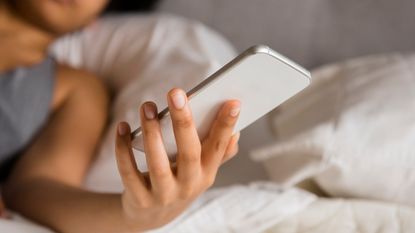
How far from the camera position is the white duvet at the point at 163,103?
78 centimetres

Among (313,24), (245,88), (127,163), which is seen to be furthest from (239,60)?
(313,24)

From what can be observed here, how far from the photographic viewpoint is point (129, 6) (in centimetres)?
139

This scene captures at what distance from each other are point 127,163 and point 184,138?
7cm

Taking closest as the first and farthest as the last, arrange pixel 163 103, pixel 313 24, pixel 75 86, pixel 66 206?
1. pixel 66 206
2. pixel 163 103
3. pixel 75 86
4. pixel 313 24

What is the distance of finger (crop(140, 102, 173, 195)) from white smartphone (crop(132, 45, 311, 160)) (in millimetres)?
11

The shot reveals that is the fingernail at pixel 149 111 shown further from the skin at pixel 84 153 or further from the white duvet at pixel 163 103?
the white duvet at pixel 163 103

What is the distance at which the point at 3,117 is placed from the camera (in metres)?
0.96

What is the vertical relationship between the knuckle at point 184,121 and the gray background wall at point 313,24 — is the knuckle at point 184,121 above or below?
below

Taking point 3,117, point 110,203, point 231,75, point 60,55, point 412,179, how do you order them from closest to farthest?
1. point 231,75
2. point 110,203
3. point 412,179
4. point 3,117
5. point 60,55

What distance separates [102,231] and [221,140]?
8.2 inches

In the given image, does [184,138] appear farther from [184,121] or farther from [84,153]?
[84,153]

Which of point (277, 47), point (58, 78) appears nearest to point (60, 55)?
point (58, 78)

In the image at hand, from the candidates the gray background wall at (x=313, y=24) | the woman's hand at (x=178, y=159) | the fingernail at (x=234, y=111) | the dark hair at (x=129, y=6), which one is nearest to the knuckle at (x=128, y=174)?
the woman's hand at (x=178, y=159)

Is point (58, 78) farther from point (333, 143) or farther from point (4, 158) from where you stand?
point (333, 143)
